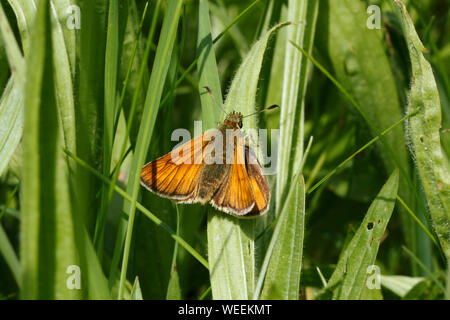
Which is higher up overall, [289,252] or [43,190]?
[43,190]

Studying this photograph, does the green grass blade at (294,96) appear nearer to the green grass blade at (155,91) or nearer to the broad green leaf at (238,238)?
the broad green leaf at (238,238)

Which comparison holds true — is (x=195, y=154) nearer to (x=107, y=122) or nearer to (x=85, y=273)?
(x=107, y=122)

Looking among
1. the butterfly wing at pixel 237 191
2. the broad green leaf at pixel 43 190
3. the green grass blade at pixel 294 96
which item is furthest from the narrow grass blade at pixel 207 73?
the broad green leaf at pixel 43 190

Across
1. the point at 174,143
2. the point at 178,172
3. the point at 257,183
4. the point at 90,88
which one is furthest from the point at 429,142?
the point at 90,88

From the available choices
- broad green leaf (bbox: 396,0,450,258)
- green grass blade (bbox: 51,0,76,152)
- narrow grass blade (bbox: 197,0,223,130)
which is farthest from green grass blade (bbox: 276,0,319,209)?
green grass blade (bbox: 51,0,76,152)
